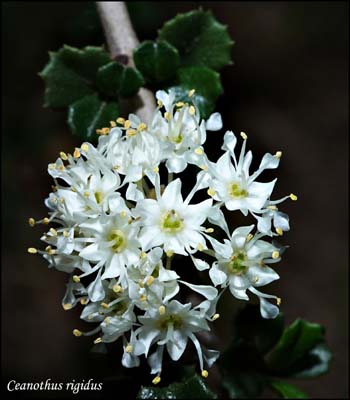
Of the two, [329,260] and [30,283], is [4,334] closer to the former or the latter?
[30,283]

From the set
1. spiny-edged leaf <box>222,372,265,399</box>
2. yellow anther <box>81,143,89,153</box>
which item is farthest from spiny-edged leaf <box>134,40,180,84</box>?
spiny-edged leaf <box>222,372,265,399</box>

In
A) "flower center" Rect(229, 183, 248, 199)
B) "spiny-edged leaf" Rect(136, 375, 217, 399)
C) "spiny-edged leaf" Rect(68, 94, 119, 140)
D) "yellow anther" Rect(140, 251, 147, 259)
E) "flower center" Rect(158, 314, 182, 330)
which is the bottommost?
"spiny-edged leaf" Rect(136, 375, 217, 399)

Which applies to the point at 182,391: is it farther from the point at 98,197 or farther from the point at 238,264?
the point at 98,197

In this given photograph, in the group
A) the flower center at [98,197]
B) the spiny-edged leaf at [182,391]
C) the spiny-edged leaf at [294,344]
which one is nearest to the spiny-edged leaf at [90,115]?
the flower center at [98,197]

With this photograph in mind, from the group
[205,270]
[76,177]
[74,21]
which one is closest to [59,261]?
[76,177]

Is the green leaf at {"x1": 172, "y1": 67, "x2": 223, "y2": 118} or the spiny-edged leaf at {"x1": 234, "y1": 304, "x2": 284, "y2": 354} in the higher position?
the green leaf at {"x1": 172, "y1": 67, "x2": 223, "y2": 118}

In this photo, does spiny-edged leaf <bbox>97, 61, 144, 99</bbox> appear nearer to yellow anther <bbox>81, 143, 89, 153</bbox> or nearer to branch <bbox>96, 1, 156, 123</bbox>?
branch <bbox>96, 1, 156, 123</bbox>
